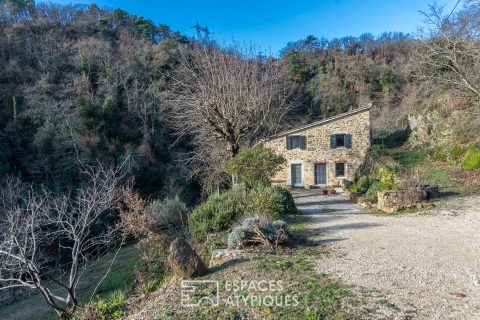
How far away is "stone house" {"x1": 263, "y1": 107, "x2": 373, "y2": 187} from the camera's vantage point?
2020 centimetres

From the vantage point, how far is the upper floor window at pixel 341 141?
800 inches

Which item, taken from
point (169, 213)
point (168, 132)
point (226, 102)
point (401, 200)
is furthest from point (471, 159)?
point (168, 132)

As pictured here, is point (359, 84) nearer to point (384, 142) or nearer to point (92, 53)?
point (384, 142)

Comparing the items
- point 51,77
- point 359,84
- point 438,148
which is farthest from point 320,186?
point 51,77

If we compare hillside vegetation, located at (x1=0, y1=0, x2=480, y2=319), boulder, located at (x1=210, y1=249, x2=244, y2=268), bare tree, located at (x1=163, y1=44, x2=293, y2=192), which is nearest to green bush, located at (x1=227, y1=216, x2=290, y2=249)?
hillside vegetation, located at (x1=0, y1=0, x2=480, y2=319)

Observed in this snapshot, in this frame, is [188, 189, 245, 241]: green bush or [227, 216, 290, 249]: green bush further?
[188, 189, 245, 241]: green bush

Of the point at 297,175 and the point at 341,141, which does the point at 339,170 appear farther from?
the point at 297,175

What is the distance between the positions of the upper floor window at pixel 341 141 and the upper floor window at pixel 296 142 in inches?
69.9

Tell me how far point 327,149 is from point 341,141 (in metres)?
1.06

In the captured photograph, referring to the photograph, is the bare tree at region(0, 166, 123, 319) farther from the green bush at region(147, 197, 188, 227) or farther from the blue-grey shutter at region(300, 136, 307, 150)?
the blue-grey shutter at region(300, 136, 307, 150)

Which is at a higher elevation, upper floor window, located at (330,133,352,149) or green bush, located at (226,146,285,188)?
upper floor window, located at (330,133,352,149)

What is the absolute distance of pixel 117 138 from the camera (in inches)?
1061

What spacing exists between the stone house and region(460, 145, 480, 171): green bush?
5681 mm

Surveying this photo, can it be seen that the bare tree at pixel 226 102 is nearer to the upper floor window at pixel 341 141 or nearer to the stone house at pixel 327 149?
the stone house at pixel 327 149
